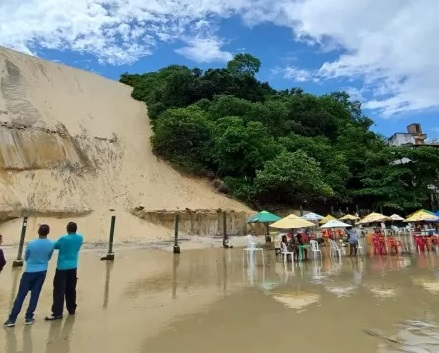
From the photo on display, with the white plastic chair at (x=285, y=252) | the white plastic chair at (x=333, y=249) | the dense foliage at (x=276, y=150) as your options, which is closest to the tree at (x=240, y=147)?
the dense foliage at (x=276, y=150)

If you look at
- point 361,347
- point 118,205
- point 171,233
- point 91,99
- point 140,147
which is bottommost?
point 361,347

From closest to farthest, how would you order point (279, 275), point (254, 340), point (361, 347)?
point (361, 347), point (254, 340), point (279, 275)

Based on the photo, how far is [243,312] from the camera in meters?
6.35

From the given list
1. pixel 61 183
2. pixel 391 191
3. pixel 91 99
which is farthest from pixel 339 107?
pixel 61 183

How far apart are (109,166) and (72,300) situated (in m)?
23.0

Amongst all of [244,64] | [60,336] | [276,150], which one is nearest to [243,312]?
[60,336]

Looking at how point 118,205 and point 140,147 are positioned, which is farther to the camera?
point 140,147

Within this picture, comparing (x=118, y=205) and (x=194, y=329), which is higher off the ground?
(x=118, y=205)

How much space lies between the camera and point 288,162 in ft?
86.9

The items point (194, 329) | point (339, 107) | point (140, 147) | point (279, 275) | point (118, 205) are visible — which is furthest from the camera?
point (339, 107)

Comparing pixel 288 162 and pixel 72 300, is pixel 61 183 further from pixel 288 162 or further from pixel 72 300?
pixel 72 300

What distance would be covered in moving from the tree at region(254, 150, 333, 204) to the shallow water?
14.5 metres

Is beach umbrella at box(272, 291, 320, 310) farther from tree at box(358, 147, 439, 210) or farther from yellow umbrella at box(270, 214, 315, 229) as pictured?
tree at box(358, 147, 439, 210)

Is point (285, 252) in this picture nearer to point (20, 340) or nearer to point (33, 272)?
point (33, 272)
